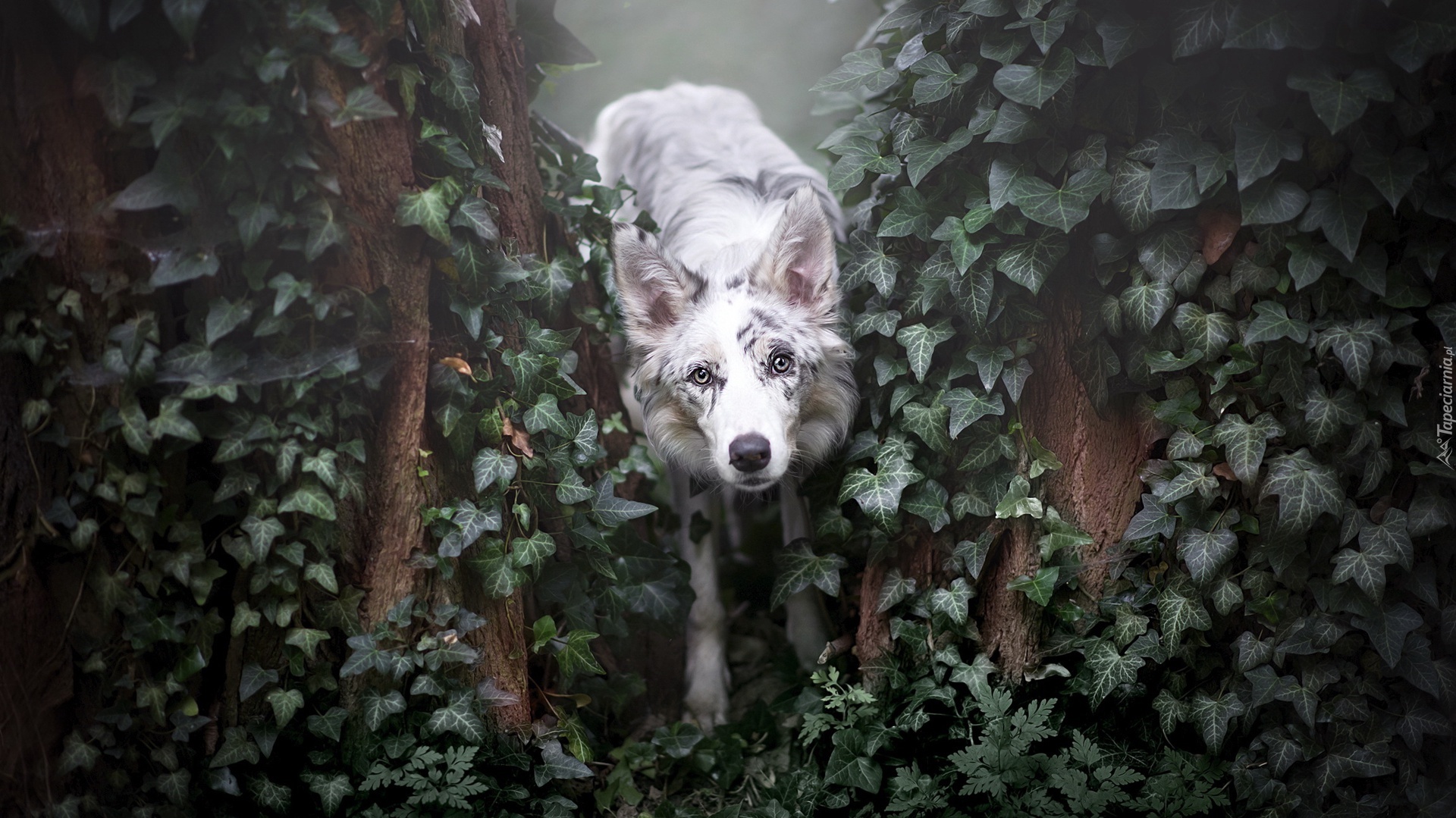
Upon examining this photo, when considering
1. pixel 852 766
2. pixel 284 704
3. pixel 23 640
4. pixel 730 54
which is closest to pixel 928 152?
pixel 852 766

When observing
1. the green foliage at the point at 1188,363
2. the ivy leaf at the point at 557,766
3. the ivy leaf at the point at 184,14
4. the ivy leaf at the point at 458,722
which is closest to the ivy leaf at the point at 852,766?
the green foliage at the point at 1188,363

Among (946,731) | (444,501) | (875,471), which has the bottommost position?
(946,731)

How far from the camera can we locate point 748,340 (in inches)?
118

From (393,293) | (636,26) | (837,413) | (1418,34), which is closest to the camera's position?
(1418,34)

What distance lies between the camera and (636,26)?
6945 millimetres

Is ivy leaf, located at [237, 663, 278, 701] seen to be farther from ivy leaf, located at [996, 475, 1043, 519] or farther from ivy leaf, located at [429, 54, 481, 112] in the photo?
ivy leaf, located at [996, 475, 1043, 519]

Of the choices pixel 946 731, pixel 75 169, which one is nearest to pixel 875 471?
pixel 946 731

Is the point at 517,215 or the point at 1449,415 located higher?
the point at 517,215

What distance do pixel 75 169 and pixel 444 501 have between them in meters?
1.24

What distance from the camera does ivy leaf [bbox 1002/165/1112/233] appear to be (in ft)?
8.06

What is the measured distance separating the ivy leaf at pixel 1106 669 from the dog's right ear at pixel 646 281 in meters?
1.77

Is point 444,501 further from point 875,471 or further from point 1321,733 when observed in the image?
point 1321,733

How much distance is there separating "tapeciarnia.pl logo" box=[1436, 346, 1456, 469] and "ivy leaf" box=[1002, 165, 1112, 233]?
97 centimetres

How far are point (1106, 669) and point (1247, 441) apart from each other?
79 cm
